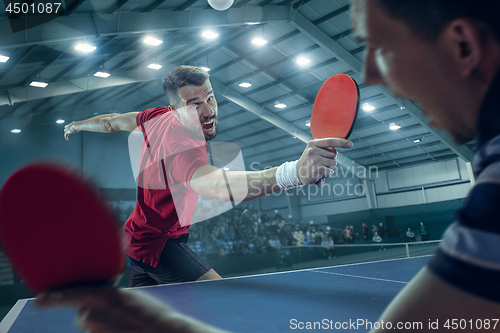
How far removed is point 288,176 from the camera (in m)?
1.74

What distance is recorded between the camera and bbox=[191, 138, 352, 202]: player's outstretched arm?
1636 millimetres

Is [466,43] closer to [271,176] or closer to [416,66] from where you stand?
[416,66]

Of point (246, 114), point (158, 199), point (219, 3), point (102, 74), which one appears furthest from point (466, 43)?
point (246, 114)

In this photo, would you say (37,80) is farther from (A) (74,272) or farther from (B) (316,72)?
(A) (74,272)

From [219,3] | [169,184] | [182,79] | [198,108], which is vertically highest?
[219,3]

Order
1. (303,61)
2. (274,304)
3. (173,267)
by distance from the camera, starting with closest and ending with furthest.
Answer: (274,304) → (173,267) → (303,61)

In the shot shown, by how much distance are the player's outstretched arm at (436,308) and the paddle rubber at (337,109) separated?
4.11ft

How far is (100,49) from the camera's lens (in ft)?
34.7

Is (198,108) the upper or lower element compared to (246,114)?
lower

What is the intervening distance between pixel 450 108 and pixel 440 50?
0.34 feet

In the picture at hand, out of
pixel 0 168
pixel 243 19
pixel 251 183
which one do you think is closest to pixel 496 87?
pixel 251 183

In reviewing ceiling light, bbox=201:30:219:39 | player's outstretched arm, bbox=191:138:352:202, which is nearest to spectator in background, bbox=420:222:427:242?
ceiling light, bbox=201:30:219:39

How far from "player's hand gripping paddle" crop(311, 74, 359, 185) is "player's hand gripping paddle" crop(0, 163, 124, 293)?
121 cm

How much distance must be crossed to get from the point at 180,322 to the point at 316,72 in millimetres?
14224
